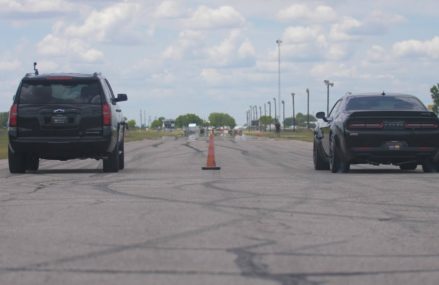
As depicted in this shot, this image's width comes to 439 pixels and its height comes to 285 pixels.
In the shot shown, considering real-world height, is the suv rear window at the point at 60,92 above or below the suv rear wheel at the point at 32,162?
above

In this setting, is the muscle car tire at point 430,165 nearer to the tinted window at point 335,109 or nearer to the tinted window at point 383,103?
the tinted window at point 383,103

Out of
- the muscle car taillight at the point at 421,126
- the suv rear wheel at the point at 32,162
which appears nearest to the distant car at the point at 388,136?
the muscle car taillight at the point at 421,126

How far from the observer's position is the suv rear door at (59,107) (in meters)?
19.7

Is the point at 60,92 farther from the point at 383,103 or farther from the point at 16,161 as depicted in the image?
the point at 383,103

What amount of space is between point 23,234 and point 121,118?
1258cm

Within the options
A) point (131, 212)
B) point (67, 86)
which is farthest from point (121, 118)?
point (131, 212)

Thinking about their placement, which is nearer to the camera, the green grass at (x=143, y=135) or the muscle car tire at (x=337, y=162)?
the muscle car tire at (x=337, y=162)

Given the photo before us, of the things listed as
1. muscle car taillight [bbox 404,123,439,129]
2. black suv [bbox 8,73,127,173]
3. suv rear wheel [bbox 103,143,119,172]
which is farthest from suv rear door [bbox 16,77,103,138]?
muscle car taillight [bbox 404,123,439,129]

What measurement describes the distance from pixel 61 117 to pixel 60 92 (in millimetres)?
561

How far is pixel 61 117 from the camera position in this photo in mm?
19719

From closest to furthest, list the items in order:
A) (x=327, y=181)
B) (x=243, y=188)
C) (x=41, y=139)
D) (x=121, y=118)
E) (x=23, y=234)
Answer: (x=23, y=234), (x=243, y=188), (x=327, y=181), (x=41, y=139), (x=121, y=118)

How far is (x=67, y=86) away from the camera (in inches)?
790

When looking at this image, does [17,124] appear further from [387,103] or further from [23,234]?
[23,234]

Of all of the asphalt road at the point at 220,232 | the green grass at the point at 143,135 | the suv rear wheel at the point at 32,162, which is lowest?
the green grass at the point at 143,135
